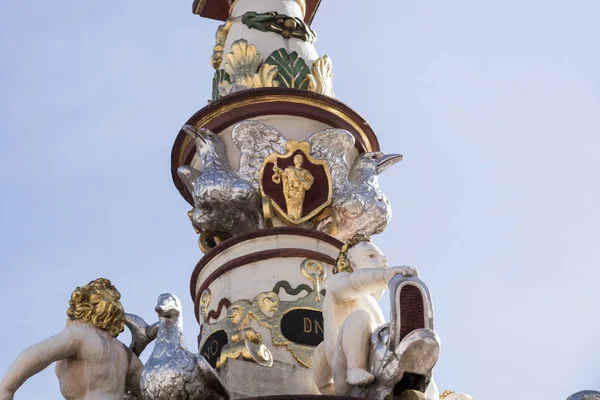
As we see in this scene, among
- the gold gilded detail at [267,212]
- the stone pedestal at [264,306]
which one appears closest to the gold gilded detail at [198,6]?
the gold gilded detail at [267,212]

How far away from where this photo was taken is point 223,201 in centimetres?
1338

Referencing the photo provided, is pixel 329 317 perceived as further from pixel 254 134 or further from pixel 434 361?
pixel 254 134

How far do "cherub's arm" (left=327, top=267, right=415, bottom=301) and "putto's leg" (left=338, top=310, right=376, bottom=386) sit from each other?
203mm

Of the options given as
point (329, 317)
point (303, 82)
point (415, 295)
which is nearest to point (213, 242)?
point (303, 82)

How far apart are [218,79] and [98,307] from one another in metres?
4.36

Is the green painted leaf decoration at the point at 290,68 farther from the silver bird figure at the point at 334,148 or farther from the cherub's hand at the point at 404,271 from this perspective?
the cherub's hand at the point at 404,271

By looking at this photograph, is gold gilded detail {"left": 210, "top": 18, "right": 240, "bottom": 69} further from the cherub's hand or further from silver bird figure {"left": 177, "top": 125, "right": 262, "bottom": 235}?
the cherub's hand

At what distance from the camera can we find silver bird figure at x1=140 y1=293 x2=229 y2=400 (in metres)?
10.5

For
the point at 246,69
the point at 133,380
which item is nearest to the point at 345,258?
the point at 133,380

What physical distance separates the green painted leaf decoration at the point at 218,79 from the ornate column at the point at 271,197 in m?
0.02

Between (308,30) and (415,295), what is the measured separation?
5474mm

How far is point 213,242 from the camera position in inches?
541

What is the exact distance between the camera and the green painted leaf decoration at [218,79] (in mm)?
14742

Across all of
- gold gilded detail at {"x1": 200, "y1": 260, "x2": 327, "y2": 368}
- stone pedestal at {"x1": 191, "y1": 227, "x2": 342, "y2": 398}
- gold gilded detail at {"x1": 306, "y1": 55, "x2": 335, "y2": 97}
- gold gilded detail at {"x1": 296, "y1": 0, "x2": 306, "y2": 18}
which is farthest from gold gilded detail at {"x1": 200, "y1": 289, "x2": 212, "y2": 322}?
gold gilded detail at {"x1": 296, "y1": 0, "x2": 306, "y2": 18}
